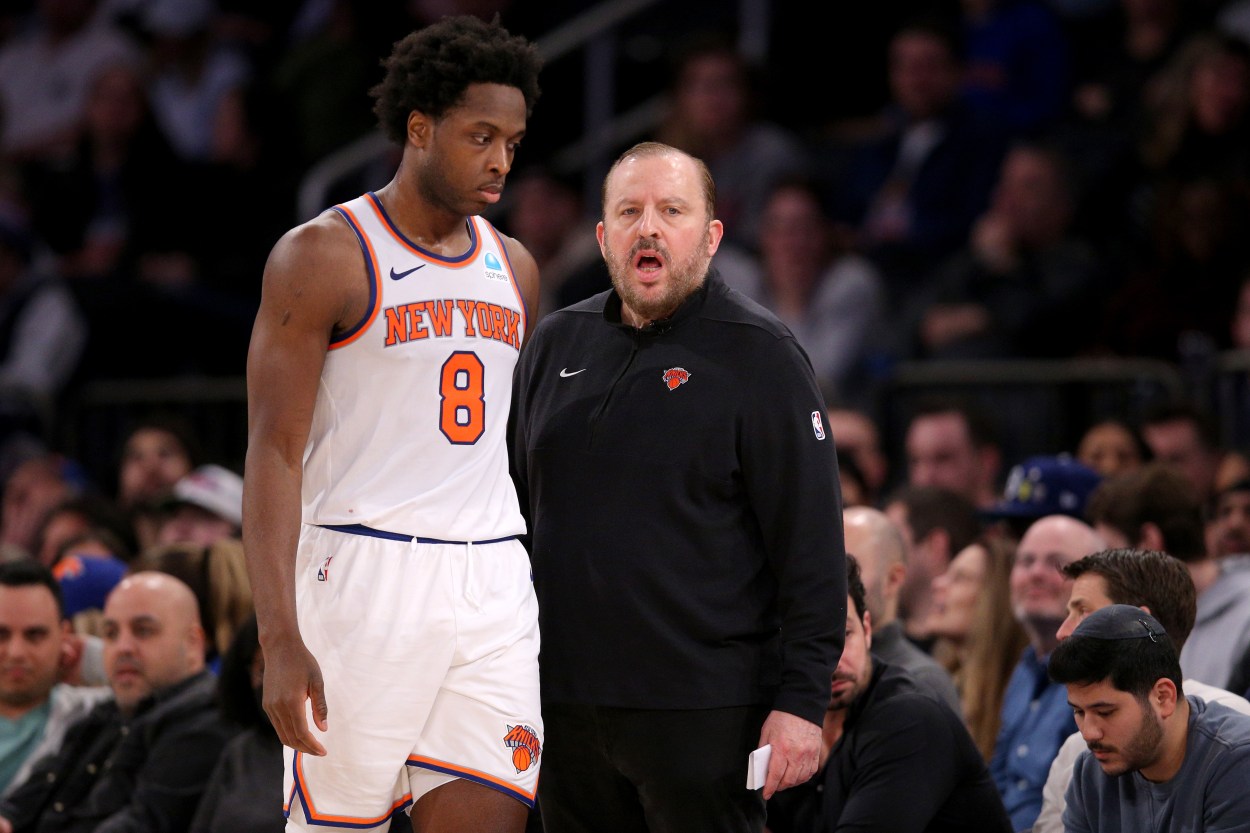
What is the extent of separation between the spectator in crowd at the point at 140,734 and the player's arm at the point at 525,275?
2515mm

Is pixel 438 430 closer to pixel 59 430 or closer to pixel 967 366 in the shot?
Result: pixel 967 366

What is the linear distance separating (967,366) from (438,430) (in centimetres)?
520

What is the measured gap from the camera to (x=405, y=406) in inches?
144

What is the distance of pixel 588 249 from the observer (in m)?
10.2

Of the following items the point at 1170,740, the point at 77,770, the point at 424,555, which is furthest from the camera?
the point at 77,770

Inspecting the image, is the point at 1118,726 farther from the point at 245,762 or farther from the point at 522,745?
the point at 245,762

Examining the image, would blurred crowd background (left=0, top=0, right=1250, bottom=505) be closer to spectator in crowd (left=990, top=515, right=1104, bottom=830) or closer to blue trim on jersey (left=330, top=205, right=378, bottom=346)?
spectator in crowd (left=990, top=515, right=1104, bottom=830)

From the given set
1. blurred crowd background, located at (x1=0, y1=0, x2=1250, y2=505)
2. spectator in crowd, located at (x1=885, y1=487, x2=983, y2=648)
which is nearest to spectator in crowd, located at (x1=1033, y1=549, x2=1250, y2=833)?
spectator in crowd, located at (x1=885, y1=487, x2=983, y2=648)

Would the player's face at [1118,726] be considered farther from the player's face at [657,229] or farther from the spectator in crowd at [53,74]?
the spectator in crowd at [53,74]

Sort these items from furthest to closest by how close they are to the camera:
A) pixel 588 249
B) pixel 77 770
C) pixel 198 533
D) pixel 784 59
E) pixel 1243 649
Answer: pixel 784 59 < pixel 588 249 < pixel 198 533 < pixel 77 770 < pixel 1243 649

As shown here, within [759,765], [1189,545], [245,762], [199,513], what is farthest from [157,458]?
[759,765]

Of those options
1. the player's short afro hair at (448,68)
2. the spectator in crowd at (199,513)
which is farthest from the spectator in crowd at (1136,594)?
the spectator in crowd at (199,513)

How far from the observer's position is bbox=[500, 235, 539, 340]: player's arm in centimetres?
398

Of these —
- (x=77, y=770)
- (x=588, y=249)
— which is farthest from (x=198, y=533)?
(x=588, y=249)
